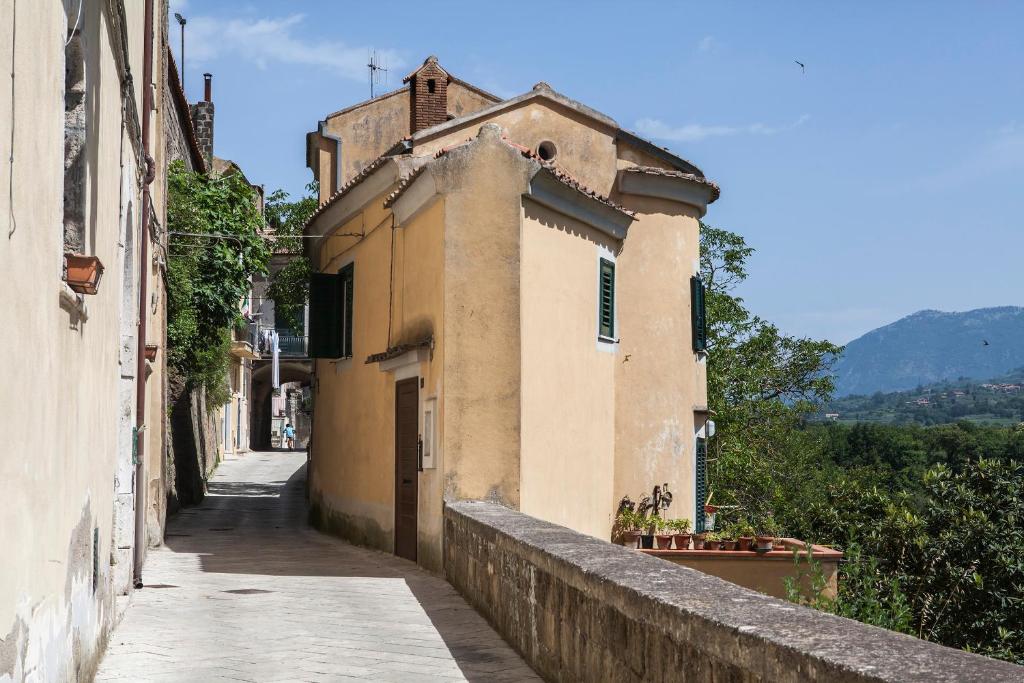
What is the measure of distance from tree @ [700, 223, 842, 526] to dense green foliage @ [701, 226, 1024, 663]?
5 centimetres

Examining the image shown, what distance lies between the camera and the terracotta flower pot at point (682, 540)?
16.7m

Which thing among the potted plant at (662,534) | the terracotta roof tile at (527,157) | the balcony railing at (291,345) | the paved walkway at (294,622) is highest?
the balcony railing at (291,345)

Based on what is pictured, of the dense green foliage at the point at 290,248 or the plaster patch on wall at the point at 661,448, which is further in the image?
the dense green foliage at the point at 290,248

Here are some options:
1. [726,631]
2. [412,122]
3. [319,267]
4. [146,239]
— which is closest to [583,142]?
[412,122]

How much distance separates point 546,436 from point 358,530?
4672 mm

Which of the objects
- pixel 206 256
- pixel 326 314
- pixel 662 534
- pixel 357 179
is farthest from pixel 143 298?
pixel 206 256

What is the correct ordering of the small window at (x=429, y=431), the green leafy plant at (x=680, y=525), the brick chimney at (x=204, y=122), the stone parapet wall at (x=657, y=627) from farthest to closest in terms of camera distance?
the brick chimney at (x=204, y=122) < the green leafy plant at (x=680, y=525) < the small window at (x=429, y=431) < the stone parapet wall at (x=657, y=627)

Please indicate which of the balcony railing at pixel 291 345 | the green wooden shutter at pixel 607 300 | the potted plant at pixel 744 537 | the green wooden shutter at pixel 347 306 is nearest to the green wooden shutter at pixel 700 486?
the potted plant at pixel 744 537

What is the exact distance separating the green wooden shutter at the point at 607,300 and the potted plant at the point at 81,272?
10.6 metres

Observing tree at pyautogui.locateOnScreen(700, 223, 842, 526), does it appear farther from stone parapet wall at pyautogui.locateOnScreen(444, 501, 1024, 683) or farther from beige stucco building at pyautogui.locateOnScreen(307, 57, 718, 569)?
stone parapet wall at pyautogui.locateOnScreen(444, 501, 1024, 683)

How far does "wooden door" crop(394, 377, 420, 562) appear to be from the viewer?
14.5 meters

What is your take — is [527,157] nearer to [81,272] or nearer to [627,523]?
[627,523]

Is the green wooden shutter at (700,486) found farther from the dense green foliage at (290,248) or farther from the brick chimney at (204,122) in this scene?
the brick chimney at (204,122)

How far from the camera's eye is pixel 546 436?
13.8 m
